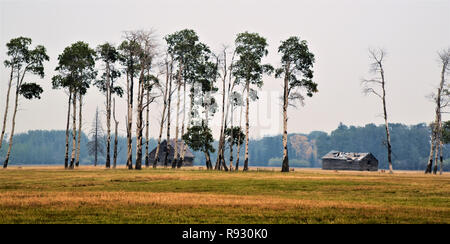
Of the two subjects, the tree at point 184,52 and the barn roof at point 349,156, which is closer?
the tree at point 184,52

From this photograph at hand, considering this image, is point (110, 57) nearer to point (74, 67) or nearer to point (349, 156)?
point (74, 67)

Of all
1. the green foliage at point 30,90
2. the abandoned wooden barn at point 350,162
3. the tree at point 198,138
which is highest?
the green foliage at point 30,90

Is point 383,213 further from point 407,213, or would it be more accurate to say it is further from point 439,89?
point 439,89

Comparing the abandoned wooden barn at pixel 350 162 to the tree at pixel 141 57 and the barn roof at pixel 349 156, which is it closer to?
the barn roof at pixel 349 156

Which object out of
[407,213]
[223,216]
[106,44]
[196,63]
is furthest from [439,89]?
[223,216]

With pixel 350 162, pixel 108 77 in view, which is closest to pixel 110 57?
pixel 108 77

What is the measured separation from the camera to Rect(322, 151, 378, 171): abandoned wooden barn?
11936cm

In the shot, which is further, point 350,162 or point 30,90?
point 350,162

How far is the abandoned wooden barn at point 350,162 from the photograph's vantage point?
11936 cm

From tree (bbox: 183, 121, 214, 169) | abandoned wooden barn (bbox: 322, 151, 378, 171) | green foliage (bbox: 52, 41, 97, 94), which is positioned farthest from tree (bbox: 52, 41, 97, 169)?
abandoned wooden barn (bbox: 322, 151, 378, 171)

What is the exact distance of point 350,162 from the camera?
120 meters

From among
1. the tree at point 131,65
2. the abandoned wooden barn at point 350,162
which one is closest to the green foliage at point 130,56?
the tree at point 131,65

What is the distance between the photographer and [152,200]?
18.8 m
